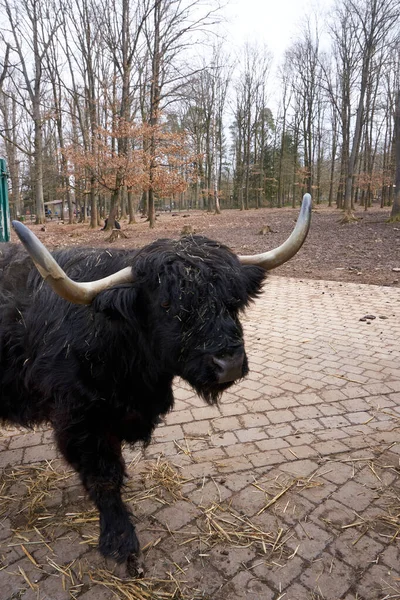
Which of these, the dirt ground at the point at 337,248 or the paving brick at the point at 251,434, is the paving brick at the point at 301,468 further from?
the dirt ground at the point at 337,248

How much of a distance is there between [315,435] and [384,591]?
1.49 metres

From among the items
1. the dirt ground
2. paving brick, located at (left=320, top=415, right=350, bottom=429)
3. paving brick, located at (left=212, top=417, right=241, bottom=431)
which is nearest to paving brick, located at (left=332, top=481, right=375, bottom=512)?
paving brick, located at (left=320, top=415, right=350, bottom=429)

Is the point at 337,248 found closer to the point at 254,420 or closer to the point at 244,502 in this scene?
the point at 254,420

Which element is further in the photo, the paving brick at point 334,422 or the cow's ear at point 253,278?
the paving brick at point 334,422

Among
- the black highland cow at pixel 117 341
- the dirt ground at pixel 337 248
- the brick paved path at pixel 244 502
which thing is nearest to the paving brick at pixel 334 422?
the brick paved path at pixel 244 502

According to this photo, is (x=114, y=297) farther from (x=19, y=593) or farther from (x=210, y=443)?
(x=210, y=443)

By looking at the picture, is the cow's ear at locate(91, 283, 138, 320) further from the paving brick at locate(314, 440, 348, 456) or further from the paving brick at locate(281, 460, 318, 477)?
the paving brick at locate(314, 440, 348, 456)

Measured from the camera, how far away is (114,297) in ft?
6.88

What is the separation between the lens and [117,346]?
7.55 feet

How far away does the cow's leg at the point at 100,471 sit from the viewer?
2.31 m

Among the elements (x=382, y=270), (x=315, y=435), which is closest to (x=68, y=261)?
(x=315, y=435)

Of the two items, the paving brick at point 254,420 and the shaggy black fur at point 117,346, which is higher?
the shaggy black fur at point 117,346

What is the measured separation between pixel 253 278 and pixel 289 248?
312mm

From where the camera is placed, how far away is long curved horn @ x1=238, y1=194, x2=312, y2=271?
2.40 m
